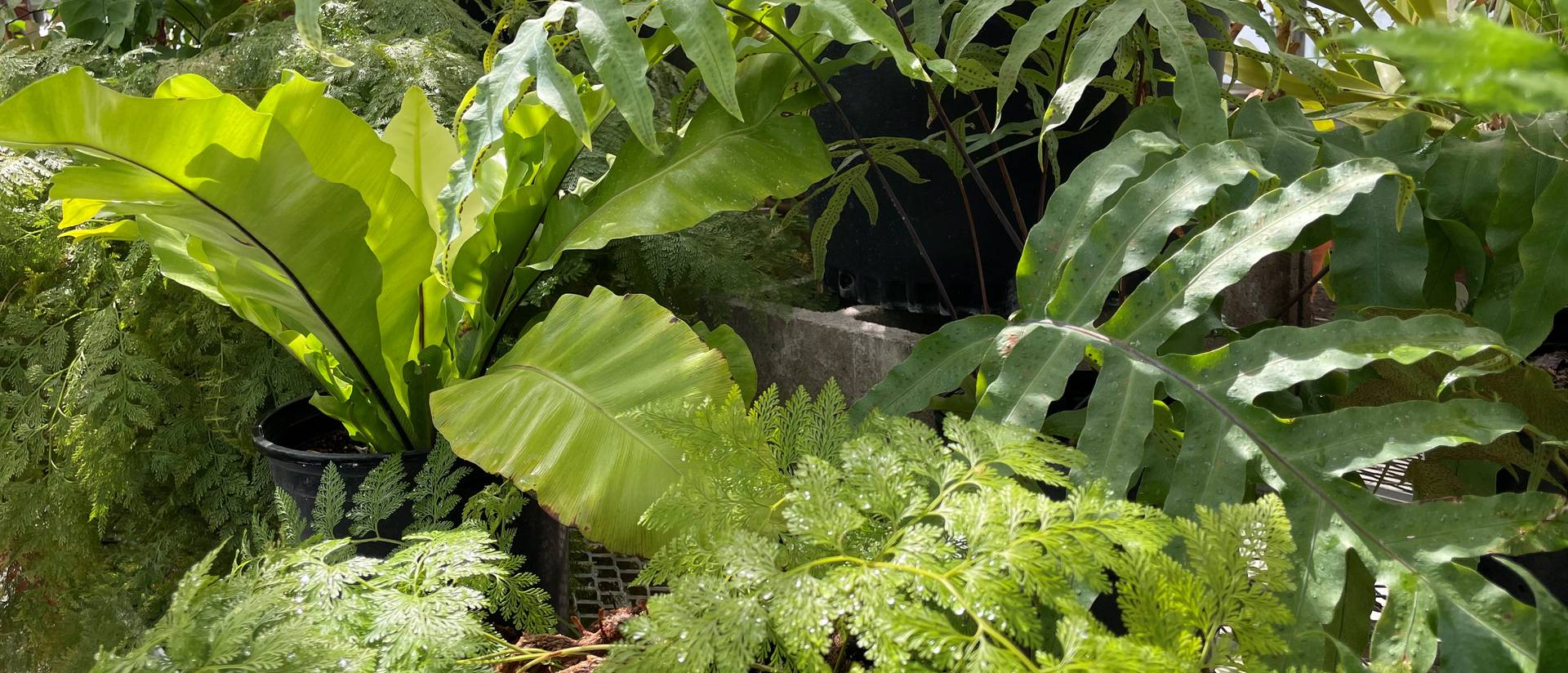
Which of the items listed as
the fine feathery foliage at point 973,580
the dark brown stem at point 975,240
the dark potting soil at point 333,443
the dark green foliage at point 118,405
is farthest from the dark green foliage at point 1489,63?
the dark green foliage at point 118,405

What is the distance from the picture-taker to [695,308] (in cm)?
143

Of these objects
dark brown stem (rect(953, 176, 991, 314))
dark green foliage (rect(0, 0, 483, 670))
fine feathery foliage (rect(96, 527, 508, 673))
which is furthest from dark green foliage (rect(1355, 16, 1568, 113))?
dark green foliage (rect(0, 0, 483, 670))

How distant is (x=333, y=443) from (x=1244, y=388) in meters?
0.99

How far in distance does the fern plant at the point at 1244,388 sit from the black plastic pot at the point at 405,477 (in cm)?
41

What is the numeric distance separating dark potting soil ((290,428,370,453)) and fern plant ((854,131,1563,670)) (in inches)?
26.6


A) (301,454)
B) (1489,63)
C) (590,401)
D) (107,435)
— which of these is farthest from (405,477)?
(1489,63)

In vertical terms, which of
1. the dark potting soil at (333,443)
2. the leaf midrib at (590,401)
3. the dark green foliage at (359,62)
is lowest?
the dark potting soil at (333,443)

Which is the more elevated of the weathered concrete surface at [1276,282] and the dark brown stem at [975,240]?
the dark brown stem at [975,240]

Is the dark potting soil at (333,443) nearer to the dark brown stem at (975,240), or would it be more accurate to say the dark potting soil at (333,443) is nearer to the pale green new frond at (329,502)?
the pale green new frond at (329,502)

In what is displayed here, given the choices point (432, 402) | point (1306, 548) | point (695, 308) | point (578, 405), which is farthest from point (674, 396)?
point (695, 308)

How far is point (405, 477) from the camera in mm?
922

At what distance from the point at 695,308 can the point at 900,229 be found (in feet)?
1.17

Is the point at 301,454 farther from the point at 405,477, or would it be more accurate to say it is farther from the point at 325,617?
the point at 325,617

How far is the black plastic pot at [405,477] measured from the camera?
0.92 m
